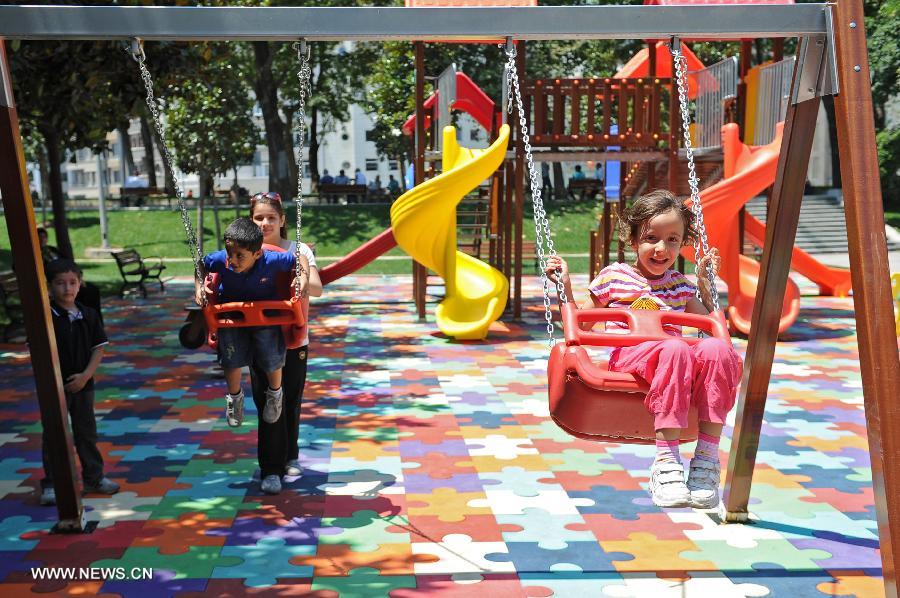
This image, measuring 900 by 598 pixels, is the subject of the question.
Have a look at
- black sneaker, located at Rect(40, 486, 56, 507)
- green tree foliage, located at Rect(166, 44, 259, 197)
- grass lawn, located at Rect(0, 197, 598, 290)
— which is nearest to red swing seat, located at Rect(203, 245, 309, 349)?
black sneaker, located at Rect(40, 486, 56, 507)

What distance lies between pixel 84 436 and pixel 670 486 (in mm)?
3807

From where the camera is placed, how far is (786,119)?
5059 millimetres

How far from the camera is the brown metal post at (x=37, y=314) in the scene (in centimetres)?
512

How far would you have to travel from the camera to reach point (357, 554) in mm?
5141

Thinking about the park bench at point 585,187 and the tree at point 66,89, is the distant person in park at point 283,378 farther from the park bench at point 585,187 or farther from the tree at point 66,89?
the park bench at point 585,187

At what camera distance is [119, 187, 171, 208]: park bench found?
130 feet

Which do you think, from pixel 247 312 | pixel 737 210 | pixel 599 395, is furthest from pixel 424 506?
pixel 737 210

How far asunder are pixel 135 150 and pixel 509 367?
84297 millimetres

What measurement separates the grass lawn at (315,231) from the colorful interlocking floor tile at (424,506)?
1568 cm

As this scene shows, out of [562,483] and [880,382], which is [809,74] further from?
[562,483]

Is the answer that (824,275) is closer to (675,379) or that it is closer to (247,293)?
(247,293)

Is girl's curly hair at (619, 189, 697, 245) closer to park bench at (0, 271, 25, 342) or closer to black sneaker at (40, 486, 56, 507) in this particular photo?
black sneaker at (40, 486, 56, 507)

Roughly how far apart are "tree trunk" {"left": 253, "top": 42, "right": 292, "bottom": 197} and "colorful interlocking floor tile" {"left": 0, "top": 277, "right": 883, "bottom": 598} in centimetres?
2776

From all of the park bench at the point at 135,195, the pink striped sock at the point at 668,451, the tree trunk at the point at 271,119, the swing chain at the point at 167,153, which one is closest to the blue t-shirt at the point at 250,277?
the swing chain at the point at 167,153
